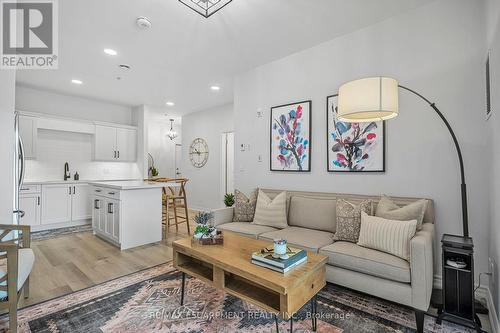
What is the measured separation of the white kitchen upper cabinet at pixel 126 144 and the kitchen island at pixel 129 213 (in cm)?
206

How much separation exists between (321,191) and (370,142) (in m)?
0.85

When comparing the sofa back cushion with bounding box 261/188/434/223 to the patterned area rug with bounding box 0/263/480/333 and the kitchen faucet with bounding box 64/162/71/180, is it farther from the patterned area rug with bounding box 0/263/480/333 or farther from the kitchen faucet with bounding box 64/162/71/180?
the kitchen faucet with bounding box 64/162/71/180

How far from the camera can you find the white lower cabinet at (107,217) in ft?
11.6

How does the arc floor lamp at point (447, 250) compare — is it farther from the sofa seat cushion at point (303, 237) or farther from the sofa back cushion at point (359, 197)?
the sofa seat cushion at point (303, 237)

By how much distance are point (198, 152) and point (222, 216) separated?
149 inches

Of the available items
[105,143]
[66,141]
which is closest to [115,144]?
[105,143]

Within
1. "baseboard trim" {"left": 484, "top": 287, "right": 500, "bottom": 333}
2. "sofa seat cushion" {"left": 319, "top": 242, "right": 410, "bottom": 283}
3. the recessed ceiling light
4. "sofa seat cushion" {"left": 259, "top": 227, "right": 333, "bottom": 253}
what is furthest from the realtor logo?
"baseboard trim" {"left": 484, "top": 287, "right": 500, "bottom": 333}

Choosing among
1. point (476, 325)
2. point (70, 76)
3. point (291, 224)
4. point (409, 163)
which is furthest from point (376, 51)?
point (70, 76)

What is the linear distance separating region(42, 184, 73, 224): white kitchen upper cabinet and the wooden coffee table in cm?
398

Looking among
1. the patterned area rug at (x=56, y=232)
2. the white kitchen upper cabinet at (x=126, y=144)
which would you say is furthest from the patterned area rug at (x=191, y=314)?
the white kitchen upper cabinet at (x=126, y=144)

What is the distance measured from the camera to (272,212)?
3.09 m

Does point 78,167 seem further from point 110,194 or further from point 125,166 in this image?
point 110,194

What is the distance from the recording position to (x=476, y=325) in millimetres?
1692

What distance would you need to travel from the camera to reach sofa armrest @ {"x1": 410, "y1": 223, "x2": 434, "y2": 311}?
1.74 metres
